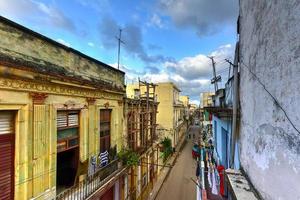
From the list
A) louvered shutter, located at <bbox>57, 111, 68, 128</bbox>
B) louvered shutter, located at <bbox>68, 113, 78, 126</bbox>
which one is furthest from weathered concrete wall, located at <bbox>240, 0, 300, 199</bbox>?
louvered shutter, located at <bbox>68, 113, 78, 126</bbox>

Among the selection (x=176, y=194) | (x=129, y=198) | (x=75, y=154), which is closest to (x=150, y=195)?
(x=176, y=194)

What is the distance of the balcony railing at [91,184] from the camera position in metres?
7.42

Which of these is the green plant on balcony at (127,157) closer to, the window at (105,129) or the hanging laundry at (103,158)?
the window at (105,129)

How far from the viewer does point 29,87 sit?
5.91 m

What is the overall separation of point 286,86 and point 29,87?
6076mm

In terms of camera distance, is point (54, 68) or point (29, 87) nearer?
point (29, 87)

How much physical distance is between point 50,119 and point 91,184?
329 cm

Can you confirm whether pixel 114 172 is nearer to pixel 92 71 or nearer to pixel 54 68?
pixel 92 71

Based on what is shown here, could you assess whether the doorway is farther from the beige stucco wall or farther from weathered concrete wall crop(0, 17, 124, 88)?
weathered concrete wall crop(0, 17, 124, 88)

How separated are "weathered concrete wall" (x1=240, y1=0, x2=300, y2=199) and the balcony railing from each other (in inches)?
235

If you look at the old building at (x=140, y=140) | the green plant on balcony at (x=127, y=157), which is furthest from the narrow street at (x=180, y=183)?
the green plant on balcony at (x=127, y=157)

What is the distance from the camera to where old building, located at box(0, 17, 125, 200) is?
552 cm

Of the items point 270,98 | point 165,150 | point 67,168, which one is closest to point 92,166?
point 67,168

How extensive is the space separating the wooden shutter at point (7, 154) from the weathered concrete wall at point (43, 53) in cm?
167
